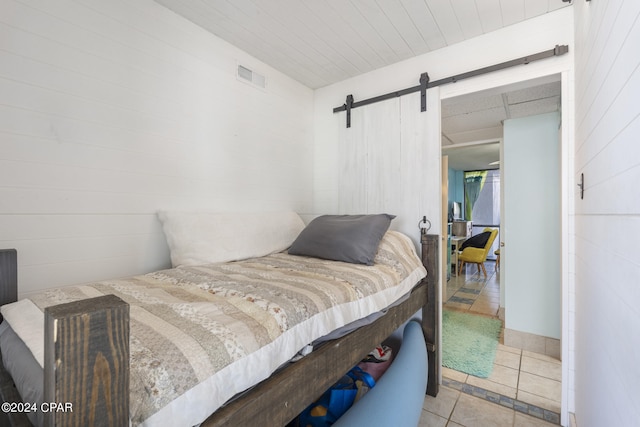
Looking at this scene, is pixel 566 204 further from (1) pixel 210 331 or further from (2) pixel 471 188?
(2) pixel 471 188

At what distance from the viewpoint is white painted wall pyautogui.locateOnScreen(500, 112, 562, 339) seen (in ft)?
9.03

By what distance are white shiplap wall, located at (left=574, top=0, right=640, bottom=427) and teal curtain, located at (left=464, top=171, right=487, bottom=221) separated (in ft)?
22.9

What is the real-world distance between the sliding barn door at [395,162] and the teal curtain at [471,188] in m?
6.45

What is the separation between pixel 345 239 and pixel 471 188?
7332 millimetres

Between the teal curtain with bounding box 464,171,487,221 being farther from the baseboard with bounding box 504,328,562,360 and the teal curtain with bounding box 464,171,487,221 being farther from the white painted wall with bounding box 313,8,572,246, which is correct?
the white painted wall with bounding box 313,8,572,246

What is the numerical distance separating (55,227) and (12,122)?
493 millimetres

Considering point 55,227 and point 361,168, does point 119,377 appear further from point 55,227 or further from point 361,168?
point 361,168

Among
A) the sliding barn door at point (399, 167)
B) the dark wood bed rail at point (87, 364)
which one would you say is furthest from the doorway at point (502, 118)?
the dark wood bed rail at point (87, 364)

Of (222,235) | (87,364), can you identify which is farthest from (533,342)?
(87,364)

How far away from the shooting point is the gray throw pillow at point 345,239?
6.11ft

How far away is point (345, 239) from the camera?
1933 mm

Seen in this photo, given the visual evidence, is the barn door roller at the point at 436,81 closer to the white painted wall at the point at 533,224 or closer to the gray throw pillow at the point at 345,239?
the gray throw pillow at the point at 345,239

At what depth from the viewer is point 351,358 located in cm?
126

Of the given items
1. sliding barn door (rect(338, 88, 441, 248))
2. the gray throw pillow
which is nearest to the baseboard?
sliding barn door (rect(338, 88, 441, 248))
